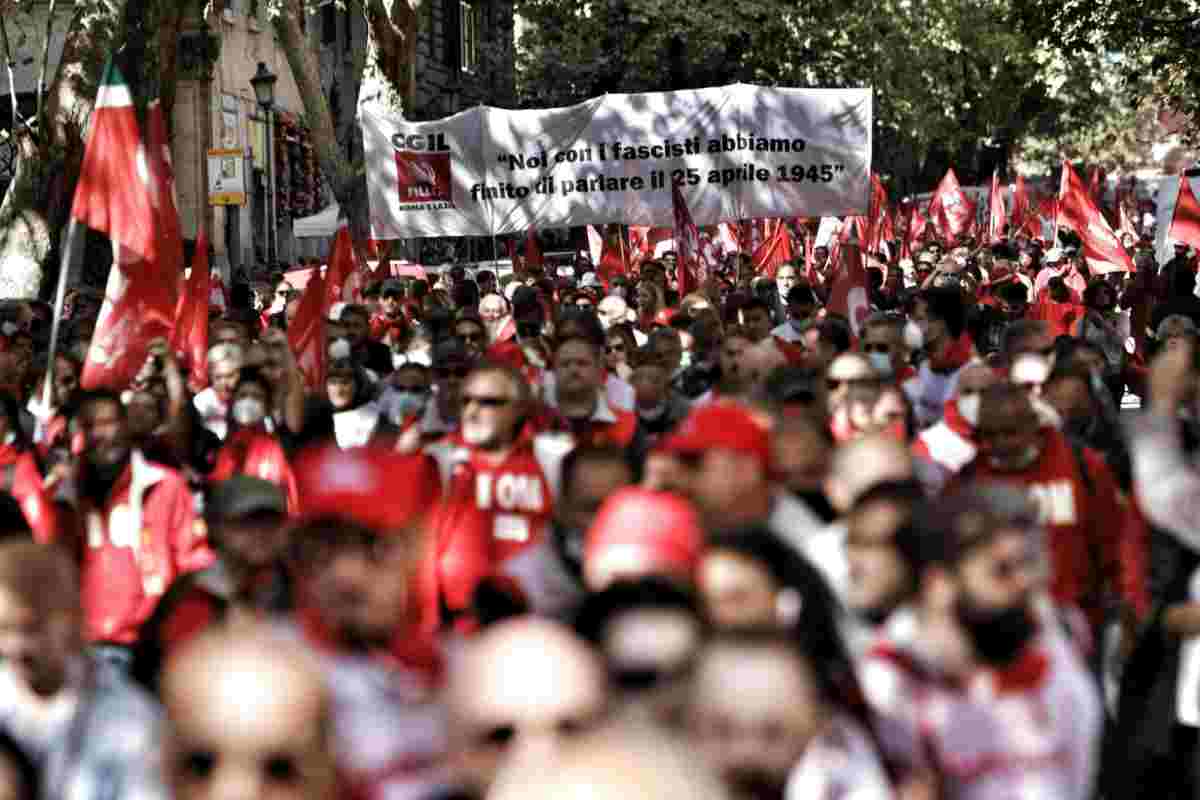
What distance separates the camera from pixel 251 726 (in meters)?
3.62

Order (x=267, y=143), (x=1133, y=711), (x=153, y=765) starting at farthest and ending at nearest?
(x=267, y=143), (x=1133, y=711), (x=153, y=765)

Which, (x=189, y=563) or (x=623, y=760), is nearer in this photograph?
(x=623, y=760)

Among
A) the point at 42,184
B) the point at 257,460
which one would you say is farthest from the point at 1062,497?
the point at 42,184

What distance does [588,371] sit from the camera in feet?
28.8

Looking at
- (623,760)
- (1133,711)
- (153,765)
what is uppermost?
(623,760)

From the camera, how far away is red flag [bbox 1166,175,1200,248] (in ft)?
61.9

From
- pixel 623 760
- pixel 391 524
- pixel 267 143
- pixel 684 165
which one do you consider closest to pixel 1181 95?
pixel 684 165

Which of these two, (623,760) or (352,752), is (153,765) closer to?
(352,752)

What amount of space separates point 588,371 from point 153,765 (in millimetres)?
4587

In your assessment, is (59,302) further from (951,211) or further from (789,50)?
(789,50)

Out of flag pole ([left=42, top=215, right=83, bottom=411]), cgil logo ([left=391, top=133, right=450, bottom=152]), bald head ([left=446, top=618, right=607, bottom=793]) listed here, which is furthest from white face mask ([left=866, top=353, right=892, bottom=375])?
cgil logo ([left=391, top=133, right=450, bottom=152])

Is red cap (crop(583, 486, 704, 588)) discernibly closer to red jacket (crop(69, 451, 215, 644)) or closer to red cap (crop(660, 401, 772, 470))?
red cap (crop(660, 401, 772, 470))

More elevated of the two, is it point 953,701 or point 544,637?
point 544,637

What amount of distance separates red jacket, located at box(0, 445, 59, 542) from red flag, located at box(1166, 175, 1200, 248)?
1242cm
